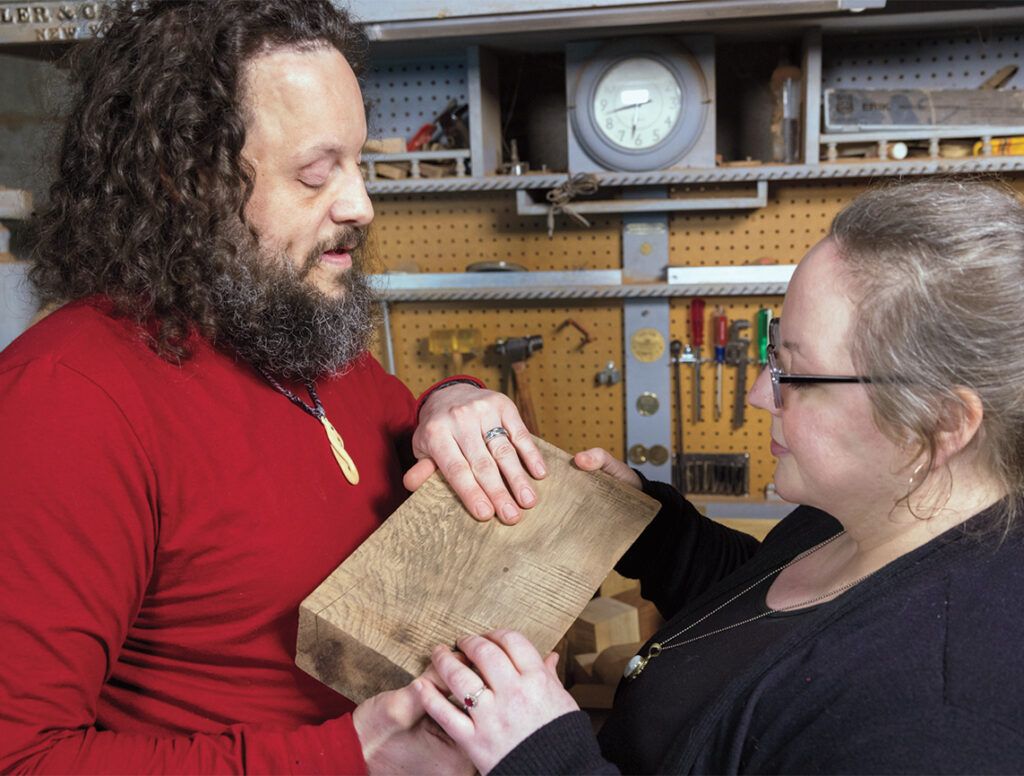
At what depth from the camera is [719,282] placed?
2.63 metres

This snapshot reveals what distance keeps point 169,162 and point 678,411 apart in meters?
2.03

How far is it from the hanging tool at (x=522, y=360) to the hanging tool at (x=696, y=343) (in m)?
0.51

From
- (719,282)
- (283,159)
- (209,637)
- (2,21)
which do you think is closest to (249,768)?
(209,637)

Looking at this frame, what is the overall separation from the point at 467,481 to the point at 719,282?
63.4 inches

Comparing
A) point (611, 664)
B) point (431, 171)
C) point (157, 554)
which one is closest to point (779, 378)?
point (157, 554)

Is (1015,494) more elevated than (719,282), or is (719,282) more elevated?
(719,282)

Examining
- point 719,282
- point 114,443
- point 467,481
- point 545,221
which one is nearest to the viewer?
point 114,443

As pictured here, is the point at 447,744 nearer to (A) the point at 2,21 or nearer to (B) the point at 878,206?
(B) the point at 878,206

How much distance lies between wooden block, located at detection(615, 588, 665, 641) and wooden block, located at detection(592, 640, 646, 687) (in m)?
0.20

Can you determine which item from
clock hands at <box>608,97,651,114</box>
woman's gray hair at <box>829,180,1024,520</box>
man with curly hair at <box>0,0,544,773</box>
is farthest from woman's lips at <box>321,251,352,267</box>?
clock hands at <box>608,97,651,114</box>

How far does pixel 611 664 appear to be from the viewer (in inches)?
82.1

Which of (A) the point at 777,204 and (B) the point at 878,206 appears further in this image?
(A) the point at 777,204

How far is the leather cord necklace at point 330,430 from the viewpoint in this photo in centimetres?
128

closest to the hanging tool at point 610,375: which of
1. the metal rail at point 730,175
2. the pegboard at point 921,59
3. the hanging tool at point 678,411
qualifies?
the hanging tool at point 678,411
